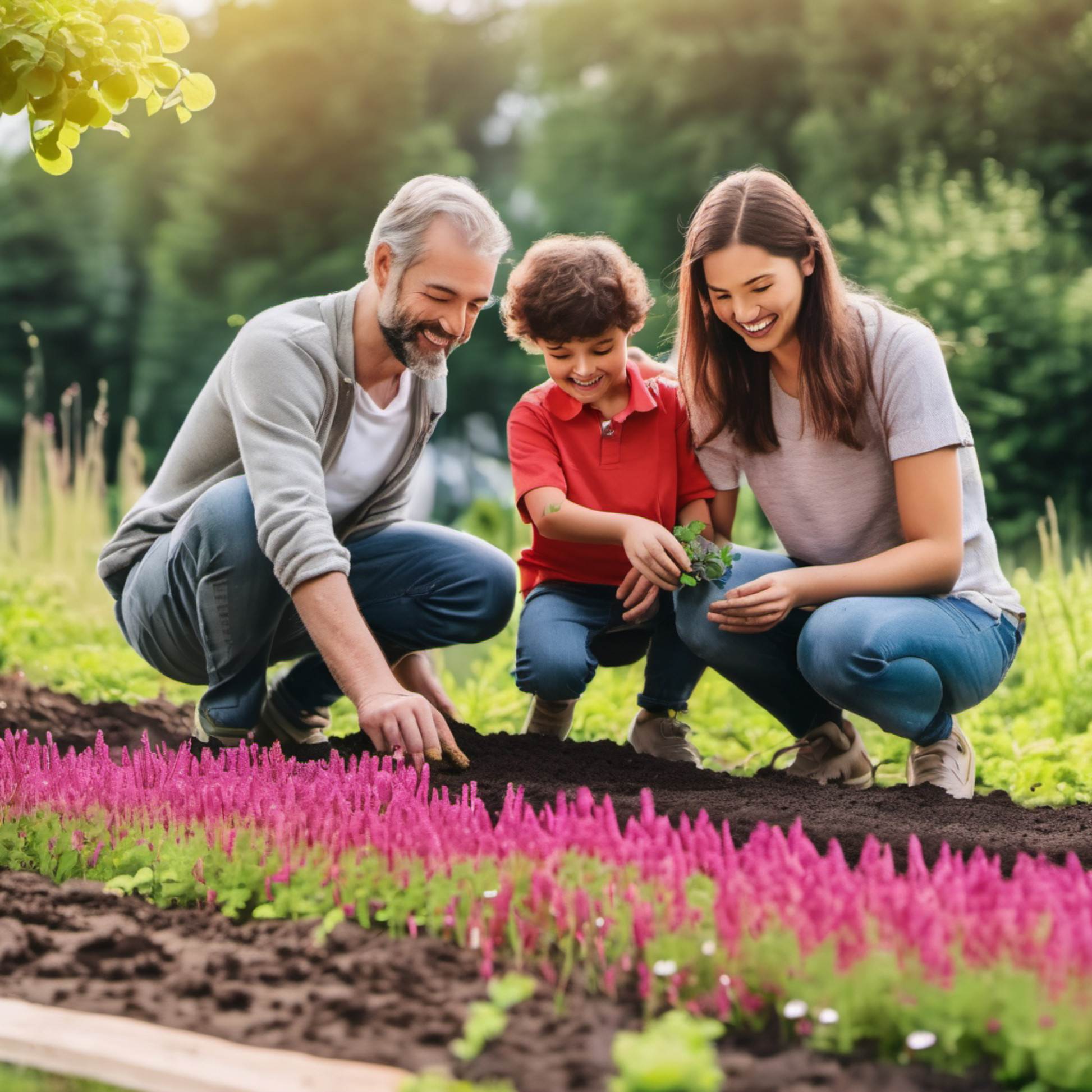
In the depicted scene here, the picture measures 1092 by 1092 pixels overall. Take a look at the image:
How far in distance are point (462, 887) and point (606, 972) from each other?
388 millimetres

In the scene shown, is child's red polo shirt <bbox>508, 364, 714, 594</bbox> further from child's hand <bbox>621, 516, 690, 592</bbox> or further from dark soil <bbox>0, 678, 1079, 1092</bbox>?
dark soil <bbox>0, 678, 1079, 1092</bbox>

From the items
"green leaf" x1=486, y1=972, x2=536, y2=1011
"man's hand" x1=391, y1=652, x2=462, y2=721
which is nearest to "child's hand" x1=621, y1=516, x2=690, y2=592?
"man's hand" x1=391, y1=652, x2=462, y2=721

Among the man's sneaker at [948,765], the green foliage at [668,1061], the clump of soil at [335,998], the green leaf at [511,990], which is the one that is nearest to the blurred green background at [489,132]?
the man's sneaker at [948,765]

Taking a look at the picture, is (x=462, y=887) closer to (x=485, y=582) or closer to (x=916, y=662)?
(x=916, y=662)

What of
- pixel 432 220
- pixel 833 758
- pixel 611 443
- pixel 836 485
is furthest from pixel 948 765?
pixel 432 220

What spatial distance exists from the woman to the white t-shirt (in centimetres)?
89

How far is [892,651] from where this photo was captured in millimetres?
3279

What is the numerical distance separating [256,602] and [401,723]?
87 cm

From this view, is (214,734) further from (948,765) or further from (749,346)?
(948,765)

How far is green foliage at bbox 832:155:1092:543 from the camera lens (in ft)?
34.0

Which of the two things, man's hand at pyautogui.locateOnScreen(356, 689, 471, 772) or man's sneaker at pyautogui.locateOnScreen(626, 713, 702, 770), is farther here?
man's sneaker at pyautogui.locateOnScreen(626, 713, 702, 770)

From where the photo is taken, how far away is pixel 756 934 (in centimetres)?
196

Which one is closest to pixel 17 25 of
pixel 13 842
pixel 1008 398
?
pixel 13 842

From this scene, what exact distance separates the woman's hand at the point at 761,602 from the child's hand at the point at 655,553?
16cm
